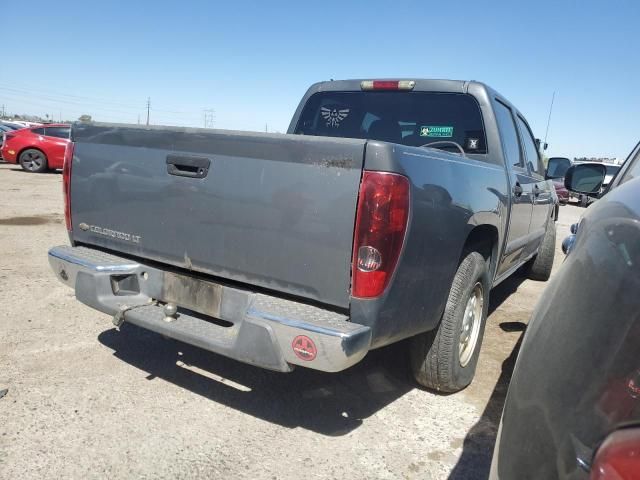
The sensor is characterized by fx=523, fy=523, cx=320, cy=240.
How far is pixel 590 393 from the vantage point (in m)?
1.10

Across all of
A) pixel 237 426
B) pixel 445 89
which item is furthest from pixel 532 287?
pixel 237 426

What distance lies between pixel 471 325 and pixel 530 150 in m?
2.68

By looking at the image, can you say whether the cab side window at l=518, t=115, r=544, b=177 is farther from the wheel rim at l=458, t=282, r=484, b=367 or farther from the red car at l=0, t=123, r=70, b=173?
the red car at l=0, t=123, r=70, b=173

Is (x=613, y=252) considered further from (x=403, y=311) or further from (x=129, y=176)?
(x=129, y=176)

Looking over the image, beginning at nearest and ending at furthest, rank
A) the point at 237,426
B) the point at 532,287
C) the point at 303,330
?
1. the point at 303,330
2. the point at 237,426
3. the point at 532,287

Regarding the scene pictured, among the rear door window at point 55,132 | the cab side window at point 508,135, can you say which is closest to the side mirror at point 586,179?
the cab side window at point 508,135

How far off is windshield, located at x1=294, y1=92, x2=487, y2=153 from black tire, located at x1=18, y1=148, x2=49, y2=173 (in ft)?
49.4

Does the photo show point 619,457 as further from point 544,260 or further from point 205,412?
point 544,260

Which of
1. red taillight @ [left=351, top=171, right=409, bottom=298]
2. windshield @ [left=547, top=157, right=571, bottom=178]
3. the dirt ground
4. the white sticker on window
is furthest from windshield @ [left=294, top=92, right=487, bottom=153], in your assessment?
windshield @ [left=547, top=157, right=571, bottom=178]

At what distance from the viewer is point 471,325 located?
11.5ft

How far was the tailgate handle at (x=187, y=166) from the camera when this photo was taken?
104 inches

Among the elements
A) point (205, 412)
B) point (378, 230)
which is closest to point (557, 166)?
point (378, 230)

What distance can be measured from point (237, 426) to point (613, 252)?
2187 millimetres

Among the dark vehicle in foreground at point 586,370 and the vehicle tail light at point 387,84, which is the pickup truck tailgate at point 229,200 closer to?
the dark vehicle in foreground at point 586,370
